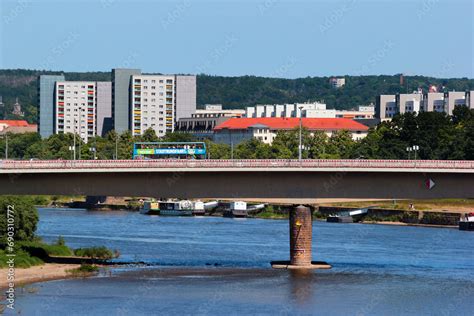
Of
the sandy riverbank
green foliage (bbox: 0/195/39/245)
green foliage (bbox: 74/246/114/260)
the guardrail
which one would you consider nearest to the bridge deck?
the guardrail

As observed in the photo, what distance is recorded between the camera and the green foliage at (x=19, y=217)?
98.4 metres

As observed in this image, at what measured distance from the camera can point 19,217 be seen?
3954 inches

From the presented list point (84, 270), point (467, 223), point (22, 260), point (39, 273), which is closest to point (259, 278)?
point (84, 270)

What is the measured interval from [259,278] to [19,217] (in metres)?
23.1

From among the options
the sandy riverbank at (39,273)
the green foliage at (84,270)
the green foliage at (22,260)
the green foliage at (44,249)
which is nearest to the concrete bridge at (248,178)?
the green foliage at (22,260)

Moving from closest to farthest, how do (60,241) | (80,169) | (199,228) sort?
(80,169), (60,241), (199,228)

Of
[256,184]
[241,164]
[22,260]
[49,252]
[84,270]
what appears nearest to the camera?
[84,270]

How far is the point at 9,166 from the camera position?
8662cm

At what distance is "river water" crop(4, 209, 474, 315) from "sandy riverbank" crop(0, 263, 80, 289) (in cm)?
149

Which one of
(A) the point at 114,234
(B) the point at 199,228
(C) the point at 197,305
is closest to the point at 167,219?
(B) the point at 199,228

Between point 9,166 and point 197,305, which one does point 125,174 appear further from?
point 197,305

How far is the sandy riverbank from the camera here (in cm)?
8419

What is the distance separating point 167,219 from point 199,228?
21.7 m

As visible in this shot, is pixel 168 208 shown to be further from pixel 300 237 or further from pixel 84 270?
pixel 84 270
